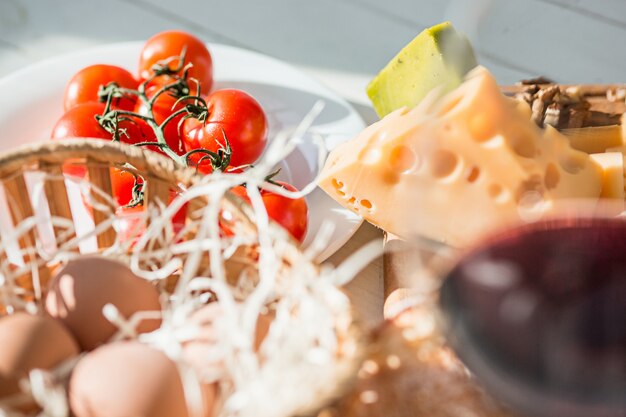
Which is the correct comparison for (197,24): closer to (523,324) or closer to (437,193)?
(437,193)

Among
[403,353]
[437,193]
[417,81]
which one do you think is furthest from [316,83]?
[403,353]

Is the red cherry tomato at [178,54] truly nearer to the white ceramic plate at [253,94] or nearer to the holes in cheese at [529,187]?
the white ceramic plate at [253,94]

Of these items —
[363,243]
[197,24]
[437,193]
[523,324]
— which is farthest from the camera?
[197,24]

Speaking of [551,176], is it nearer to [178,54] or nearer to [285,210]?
[285,210]

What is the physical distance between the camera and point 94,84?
0.60m

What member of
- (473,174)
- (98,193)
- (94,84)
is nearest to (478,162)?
(473,174)

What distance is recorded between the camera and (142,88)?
1.92 feet

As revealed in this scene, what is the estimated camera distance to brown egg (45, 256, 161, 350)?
352mm

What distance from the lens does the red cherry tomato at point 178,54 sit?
24.8 inches

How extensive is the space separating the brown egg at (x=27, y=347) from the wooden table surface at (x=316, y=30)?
0.42 meters

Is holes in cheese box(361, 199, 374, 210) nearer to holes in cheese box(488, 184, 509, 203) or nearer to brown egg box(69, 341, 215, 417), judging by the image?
holes in cheese box(488, 184, 509, 203)

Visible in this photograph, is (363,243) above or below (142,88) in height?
below

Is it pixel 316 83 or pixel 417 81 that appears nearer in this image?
pixel 417 81

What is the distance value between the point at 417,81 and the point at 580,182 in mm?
138
